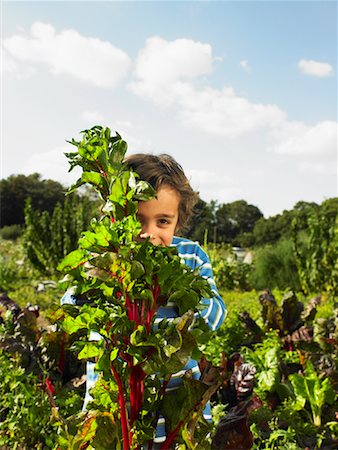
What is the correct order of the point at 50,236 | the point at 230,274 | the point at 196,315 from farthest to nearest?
the point at 50,236
the point at 230,274
the point at 196,315

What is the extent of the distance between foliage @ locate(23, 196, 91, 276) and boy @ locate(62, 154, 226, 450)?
1043 cm

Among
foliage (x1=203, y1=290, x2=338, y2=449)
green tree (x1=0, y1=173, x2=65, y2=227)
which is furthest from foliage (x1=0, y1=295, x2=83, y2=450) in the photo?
green tree (x1=0, y1=173, x2=65, y2=227)

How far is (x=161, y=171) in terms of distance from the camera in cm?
194

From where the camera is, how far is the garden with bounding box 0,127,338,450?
1067mm

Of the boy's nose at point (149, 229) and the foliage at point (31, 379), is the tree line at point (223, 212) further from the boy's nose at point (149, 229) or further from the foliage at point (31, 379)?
the boy's nose at point (149, 229)

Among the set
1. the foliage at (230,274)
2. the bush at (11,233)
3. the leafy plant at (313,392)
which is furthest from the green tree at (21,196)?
the leafy plant at (313,392)

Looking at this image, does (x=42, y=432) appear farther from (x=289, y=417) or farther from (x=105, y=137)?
(x=105, y=137)

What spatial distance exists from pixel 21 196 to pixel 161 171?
4026 cm

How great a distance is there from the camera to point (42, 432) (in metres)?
3.09

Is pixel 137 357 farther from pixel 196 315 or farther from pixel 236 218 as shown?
pixel 236 218

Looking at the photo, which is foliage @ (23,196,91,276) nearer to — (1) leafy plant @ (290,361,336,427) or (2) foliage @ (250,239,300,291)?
(2) foliage @ (250,239,300,291)

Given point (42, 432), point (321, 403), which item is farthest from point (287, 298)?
point (42, 432)

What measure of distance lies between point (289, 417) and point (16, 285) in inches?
327

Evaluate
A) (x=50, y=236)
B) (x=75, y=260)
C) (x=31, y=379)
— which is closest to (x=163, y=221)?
(x=75, y=260)
